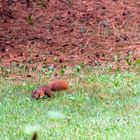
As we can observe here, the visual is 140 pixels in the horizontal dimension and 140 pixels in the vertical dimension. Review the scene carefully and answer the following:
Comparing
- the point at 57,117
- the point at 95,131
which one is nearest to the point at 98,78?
the point at 95,131

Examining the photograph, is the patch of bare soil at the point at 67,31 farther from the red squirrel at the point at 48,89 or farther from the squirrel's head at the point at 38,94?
the squirrel's head at the point at 38,94

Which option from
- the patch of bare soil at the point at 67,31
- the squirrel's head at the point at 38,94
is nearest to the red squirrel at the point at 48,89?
the squirrel's head at the point at 38,94

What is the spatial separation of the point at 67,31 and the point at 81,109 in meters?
4.82

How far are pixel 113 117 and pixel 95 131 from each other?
0.58 m

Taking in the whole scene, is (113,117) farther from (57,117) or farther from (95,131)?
(57,117)

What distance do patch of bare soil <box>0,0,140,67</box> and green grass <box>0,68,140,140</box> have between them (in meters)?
1.15

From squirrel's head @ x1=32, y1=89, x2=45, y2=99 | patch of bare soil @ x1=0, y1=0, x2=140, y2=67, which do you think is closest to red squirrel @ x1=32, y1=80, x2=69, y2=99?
squirrel's head @ x1=32, y1=89, x2=45, y2=99

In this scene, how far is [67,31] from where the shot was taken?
1055 centimetres

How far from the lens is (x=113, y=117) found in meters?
5.36

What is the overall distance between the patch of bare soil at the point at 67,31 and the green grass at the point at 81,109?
115cm

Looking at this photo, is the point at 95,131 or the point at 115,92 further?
the point at 115,92

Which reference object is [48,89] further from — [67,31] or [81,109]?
[67,31]

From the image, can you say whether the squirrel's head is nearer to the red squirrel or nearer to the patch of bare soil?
the red squirrel

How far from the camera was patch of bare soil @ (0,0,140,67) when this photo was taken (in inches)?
372
